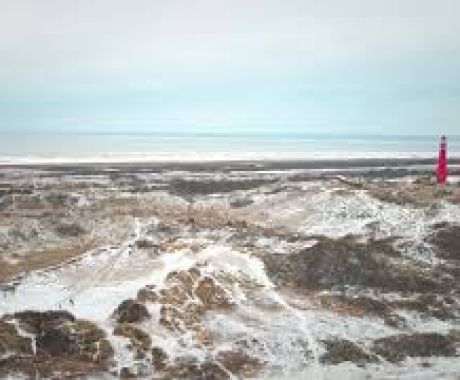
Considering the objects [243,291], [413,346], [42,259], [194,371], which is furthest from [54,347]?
[42,259]

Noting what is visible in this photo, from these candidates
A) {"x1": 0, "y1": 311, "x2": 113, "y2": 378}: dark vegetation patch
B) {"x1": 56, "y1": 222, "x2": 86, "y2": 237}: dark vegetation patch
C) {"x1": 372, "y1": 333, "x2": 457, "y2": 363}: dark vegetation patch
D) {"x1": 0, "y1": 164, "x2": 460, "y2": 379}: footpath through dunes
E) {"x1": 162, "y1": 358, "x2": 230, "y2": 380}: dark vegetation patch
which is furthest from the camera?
{"x1": 56, "y1": 222, "x2": 86, "y2": 237}: dark vegetation patch

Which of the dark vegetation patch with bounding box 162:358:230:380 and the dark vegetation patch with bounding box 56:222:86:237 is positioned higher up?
the dark vegetation patch with bounding box 56:222:86:237

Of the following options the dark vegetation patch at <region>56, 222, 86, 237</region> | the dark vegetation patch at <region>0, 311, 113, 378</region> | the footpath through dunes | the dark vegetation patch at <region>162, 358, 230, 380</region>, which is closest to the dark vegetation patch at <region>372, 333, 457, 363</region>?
the footpath through dunes

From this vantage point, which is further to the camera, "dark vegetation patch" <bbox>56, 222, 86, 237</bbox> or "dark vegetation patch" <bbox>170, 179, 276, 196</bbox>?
"dark vegetation patch" <bbox>170, 179, 276, 196</bbox>

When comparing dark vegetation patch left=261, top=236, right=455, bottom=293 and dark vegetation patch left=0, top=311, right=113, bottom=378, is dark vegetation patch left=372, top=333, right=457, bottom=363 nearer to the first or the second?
dark vegetation patch left=261, top=236, right=455, bottom=293

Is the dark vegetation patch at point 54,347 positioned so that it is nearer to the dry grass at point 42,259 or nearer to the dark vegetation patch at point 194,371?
the dark vegetation patch at point 194,371

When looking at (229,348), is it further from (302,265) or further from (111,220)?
(111,220)

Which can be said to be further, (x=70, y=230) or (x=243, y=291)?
(x=70, y=230)

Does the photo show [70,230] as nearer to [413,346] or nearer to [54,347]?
[54,347]
